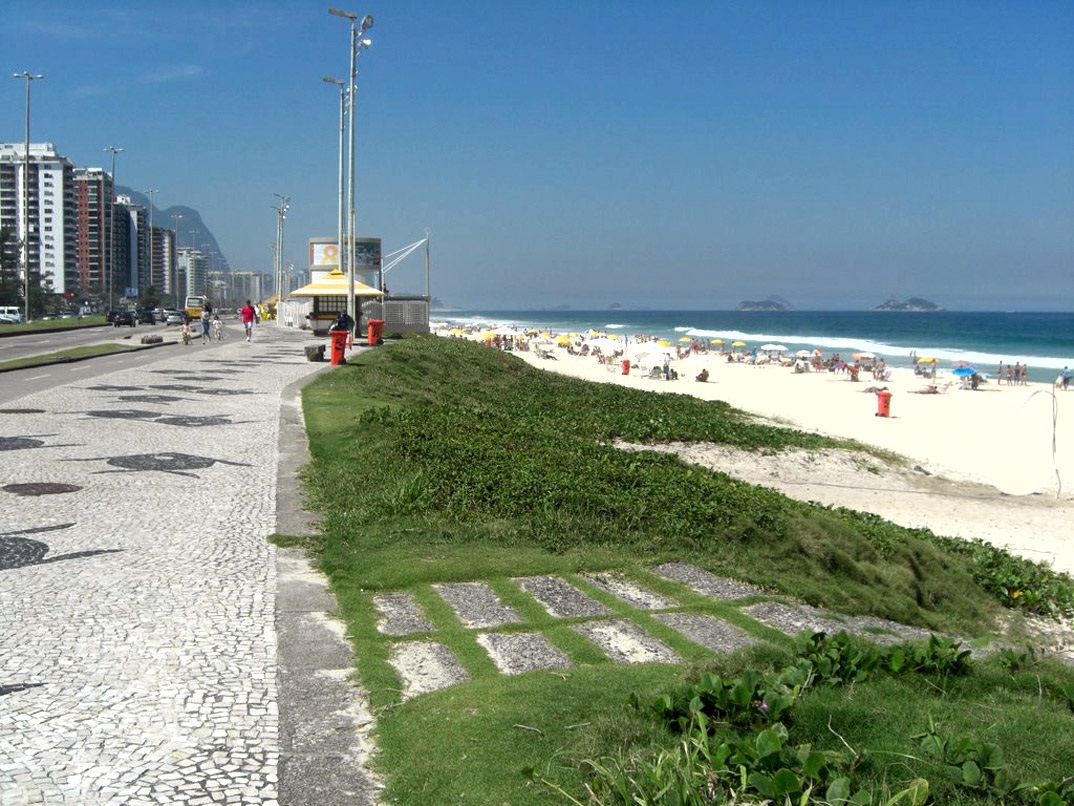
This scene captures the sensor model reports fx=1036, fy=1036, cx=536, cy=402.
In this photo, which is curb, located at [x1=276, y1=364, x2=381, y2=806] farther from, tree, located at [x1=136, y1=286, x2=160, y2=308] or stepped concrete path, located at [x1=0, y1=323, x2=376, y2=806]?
tree, located at [x1=136, y1=286, x2=160, y2=308]

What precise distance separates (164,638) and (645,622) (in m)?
2.95

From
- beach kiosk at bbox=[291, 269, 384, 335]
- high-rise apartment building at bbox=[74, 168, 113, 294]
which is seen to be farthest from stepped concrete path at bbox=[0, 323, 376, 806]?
high-rise apartment building at bbox=[74, 168, 113, 294]

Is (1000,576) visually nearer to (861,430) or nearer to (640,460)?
(640,460)

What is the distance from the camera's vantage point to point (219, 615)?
257 inches

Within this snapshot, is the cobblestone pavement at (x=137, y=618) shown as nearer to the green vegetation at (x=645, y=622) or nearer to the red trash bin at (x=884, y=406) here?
the green vegetation at (x=645, y=622)

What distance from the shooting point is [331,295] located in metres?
40.9

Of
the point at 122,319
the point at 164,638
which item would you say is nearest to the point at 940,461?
the point at 164,638

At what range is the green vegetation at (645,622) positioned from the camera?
387 centimetres

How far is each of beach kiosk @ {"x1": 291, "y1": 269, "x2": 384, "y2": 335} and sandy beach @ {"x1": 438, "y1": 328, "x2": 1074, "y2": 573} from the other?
13.1m

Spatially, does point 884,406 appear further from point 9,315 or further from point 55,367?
point 9,315

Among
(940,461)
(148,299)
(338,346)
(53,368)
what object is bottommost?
(940,461)

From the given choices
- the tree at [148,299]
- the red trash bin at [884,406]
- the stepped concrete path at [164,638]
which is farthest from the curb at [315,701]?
the tree at [148,299]

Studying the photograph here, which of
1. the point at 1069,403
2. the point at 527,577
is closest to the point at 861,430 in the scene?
the point at 1069,403

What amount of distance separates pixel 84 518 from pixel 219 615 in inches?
130
